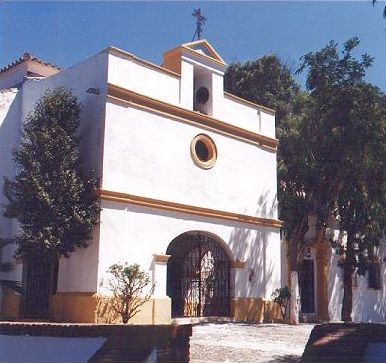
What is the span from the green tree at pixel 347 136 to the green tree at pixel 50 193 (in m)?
8.22

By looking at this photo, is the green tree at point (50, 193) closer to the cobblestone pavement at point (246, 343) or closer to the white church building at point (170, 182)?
A: the white church building at point (170, 182)

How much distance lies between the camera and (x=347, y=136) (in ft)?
59.4

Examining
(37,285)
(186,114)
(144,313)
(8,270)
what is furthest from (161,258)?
(186,114)

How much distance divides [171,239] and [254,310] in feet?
13.8

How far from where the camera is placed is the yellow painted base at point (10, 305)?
15.2 metres

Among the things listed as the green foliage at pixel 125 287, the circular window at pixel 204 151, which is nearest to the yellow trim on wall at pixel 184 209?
the circular window at pixel 204 151

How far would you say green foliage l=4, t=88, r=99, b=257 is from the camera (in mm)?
14344

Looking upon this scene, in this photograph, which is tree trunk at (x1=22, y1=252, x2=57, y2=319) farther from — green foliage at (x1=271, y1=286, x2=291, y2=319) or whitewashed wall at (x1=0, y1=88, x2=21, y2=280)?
green foliage at (x1=271, y1=286, x2=291, y2=319)

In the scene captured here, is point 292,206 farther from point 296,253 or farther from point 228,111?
point 228,111

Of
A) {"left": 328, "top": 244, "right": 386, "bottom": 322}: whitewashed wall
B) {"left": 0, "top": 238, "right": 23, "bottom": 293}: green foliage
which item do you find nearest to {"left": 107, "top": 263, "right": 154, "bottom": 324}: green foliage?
{"left": 0, "top": 238, "right": 23, "bottom": 293}: green foliage

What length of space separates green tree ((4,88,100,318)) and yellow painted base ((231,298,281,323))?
5.77 metres

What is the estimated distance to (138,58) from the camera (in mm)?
16453

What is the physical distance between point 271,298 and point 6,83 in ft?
41.9

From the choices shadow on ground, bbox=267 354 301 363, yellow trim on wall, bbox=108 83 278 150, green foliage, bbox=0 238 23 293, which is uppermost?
yellow trim on wall, bbox=108 83 278 150
